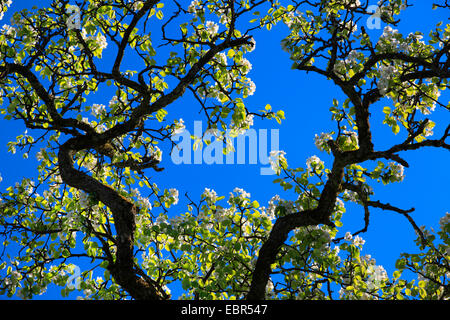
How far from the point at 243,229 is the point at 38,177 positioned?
4994 mm

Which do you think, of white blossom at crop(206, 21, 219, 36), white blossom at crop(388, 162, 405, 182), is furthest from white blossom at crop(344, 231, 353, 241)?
white blossom at crop(206, 21, 219, 36)

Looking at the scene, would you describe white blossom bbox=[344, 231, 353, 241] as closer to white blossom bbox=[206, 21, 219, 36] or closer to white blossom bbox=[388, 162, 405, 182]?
white blossom bbox=[388, 162, 405, 182]

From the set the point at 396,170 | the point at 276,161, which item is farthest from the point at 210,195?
the point at 396,170

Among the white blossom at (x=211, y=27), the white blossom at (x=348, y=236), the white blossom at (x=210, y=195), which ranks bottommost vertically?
the white blossom at (x=348, y=236)

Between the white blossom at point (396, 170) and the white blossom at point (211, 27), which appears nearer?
the white blossom at point (396, 170)

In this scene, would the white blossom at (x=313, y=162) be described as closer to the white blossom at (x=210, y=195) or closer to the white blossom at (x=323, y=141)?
the white blossom at (x=323, y=141)

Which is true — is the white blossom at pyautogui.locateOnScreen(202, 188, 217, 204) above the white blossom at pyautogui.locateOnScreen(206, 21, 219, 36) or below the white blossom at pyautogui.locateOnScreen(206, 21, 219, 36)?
below

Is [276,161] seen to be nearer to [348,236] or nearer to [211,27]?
[348,236]

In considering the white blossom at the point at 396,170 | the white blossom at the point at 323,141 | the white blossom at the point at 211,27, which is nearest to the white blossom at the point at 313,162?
the white blossom at the point at 323,141

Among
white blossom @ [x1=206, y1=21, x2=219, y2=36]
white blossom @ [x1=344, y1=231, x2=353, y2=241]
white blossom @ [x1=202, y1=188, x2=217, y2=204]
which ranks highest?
white blossom @ [x1=206, y1=21, x2=219, y2=36]

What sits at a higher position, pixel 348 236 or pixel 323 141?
pixel 323 141
